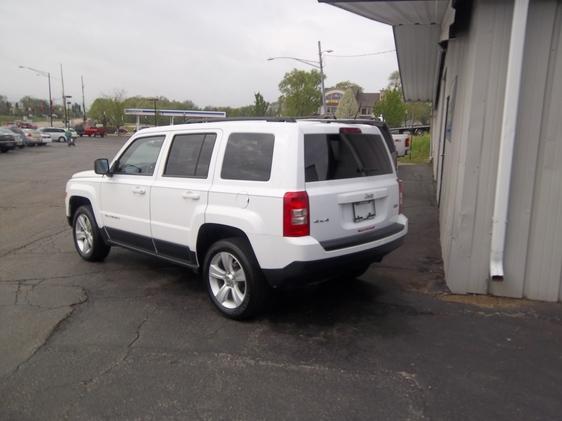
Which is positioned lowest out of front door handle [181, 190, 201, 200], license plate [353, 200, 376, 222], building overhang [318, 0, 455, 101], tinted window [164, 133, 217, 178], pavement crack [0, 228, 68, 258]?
pavement crack [0, 228, 68, 258]

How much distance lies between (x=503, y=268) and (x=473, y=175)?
39.4 inches

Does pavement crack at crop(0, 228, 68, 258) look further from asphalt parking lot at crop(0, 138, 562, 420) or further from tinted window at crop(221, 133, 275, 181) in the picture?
tinted window at crop(221, 133, 275, 181)

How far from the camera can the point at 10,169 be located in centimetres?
1930

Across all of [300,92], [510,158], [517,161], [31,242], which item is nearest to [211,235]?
[510,158]

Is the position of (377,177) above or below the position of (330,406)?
above

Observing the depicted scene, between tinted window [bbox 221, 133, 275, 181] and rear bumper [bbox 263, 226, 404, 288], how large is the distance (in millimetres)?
771

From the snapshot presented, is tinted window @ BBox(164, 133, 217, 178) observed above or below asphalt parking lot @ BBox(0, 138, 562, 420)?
above

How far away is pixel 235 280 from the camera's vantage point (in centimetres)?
438

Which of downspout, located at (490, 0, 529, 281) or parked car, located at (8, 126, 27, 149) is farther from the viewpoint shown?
parked car, located at (8, 126, 27, 149)

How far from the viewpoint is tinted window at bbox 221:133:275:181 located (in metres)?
4.03

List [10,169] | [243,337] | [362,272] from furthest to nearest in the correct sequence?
[10,169] < [362,272] < [243,337]

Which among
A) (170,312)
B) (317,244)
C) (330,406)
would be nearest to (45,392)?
(170,312)

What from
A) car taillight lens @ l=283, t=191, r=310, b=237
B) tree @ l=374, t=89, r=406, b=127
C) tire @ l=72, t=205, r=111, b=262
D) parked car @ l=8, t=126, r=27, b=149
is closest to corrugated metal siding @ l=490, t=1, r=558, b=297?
car taillight lens @ l=283, t=191, r=310, b=237

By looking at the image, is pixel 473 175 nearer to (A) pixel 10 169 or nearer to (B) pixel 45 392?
(B) pixel 45 392
